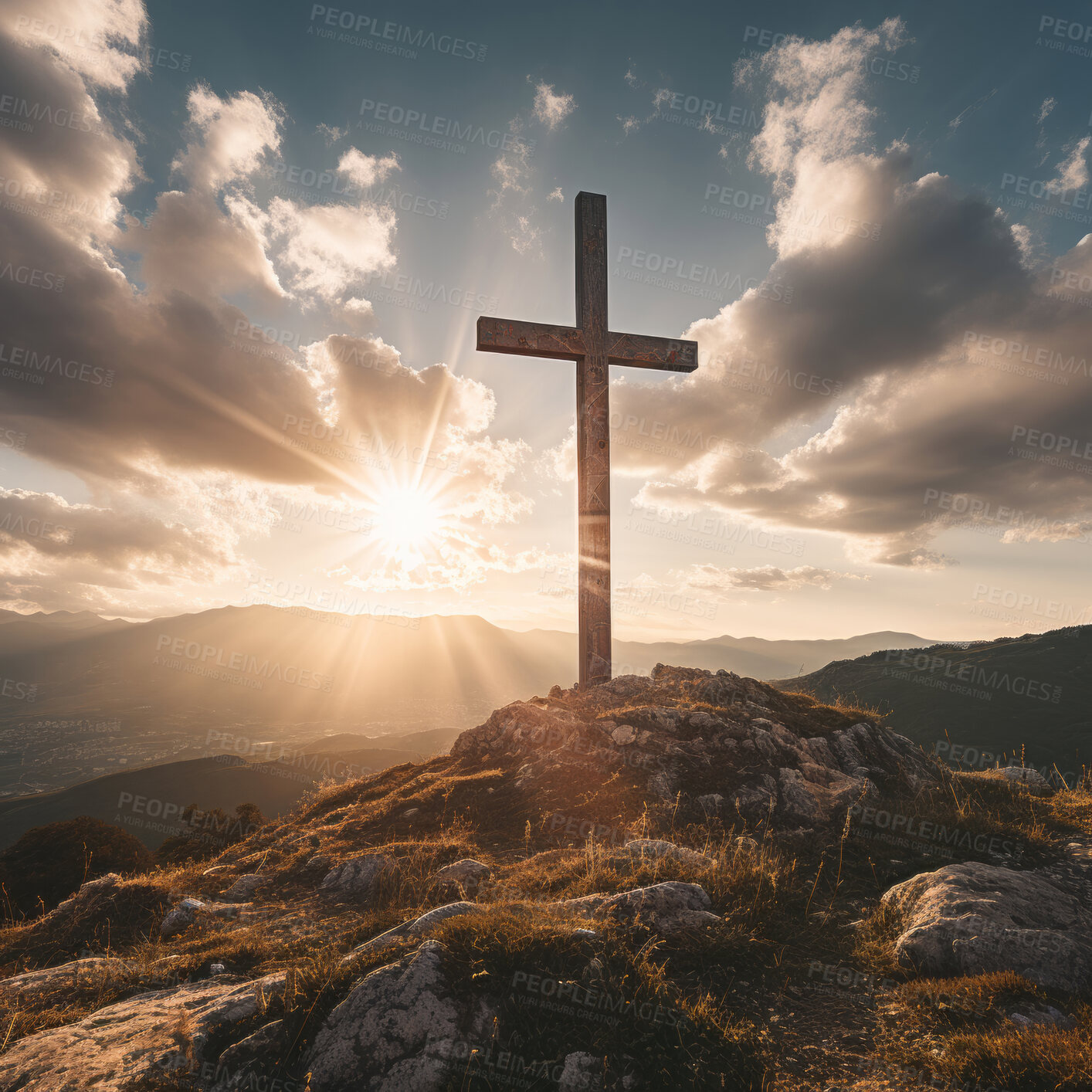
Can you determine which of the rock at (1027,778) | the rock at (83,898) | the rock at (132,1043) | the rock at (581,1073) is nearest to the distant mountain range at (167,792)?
the rock at (83,898)

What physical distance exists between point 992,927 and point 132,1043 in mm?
5831

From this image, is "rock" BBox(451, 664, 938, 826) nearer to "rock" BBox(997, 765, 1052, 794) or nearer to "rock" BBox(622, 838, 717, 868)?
"rock" BBox(997, 765, 1052, 794)

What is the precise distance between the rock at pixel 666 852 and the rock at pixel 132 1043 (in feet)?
11.7

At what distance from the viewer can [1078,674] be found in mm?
116500

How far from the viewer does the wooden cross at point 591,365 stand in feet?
36.5

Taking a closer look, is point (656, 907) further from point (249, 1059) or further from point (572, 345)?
point (572, 345)

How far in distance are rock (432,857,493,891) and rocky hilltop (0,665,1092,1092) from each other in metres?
0.04

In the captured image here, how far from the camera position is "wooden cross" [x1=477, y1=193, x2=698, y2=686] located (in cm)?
1113

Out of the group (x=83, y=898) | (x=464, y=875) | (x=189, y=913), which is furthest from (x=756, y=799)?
(x=83, y=898)

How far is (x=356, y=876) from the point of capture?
615 cm

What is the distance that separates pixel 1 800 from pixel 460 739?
198 meters

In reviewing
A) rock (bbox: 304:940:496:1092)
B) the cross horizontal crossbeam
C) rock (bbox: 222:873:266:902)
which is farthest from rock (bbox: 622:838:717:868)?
the cross horizontal crossbeam

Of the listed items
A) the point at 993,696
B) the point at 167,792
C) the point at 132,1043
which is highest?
the point at 132,1043

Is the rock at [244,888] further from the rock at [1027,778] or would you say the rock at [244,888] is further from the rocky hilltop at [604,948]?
the rock at [1027,778]
